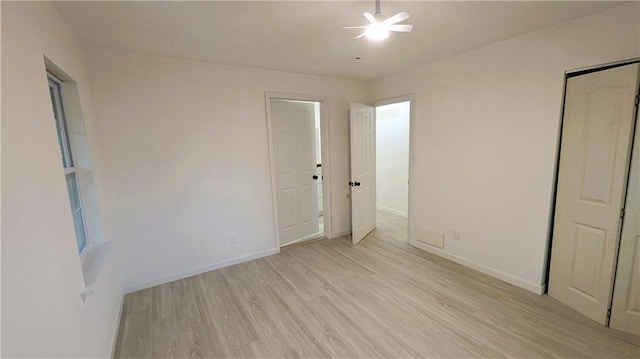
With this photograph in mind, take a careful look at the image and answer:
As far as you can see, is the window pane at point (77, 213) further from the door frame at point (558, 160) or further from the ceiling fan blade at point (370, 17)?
the door frame at point (558, 160)

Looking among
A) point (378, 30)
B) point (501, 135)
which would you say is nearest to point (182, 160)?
point (378, 30)

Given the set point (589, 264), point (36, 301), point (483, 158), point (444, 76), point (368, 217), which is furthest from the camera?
point (368, 217)

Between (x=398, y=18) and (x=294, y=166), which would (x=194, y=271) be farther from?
(x=398, y=18)

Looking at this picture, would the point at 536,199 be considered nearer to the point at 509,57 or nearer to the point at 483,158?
the point at 483,158

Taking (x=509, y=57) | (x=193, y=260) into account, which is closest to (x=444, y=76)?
(x=509, y=57)

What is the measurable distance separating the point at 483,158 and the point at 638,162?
1.09m

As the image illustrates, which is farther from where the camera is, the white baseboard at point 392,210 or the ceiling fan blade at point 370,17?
the white baseboard at point 392,210

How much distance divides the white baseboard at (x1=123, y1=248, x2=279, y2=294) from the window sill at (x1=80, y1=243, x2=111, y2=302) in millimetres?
694

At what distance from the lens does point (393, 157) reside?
533cm

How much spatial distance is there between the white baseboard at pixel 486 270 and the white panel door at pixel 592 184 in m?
0.18

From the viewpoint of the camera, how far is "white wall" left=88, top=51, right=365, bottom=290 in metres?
2.58

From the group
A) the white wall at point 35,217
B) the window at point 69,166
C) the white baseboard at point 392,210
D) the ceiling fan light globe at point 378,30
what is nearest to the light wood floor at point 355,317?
the white wall at point 35,217

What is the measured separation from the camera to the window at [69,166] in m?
1.93

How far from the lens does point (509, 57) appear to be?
99.7 inches
